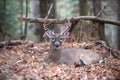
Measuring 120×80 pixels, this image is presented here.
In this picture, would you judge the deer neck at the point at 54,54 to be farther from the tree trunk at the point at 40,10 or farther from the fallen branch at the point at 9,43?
the tree trunk at the point at 40,10

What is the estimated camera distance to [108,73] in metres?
8.73

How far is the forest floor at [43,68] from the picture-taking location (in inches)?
327

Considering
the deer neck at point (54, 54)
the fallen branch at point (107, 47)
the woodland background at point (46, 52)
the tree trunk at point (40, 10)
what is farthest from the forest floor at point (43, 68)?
the tree trunk at point (40, 10)

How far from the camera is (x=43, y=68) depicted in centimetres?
905

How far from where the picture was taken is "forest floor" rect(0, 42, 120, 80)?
831cm

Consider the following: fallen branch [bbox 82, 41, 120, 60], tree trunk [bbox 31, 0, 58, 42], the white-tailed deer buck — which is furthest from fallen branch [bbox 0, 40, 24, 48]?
tree trunk [bbox 31, 0, 58, 42]

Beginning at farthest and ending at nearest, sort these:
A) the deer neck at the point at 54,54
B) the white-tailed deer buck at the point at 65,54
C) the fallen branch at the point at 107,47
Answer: the fallen branch at the point at 107,47 → the deer neck at the point at 54,54 → the white-tailed deer buck at the point at 65,54

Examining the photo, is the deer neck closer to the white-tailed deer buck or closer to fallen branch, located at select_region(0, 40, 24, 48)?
the white-tailed deer buck

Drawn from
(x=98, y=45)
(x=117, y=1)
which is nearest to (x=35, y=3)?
(x=117, y=1)

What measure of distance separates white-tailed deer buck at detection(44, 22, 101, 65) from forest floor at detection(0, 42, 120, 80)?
1.12 feet

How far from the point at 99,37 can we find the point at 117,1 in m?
3.34

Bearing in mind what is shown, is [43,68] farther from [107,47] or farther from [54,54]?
[107,47]

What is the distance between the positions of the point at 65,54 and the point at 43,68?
151 cm

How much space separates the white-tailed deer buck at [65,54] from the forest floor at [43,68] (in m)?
0.34
